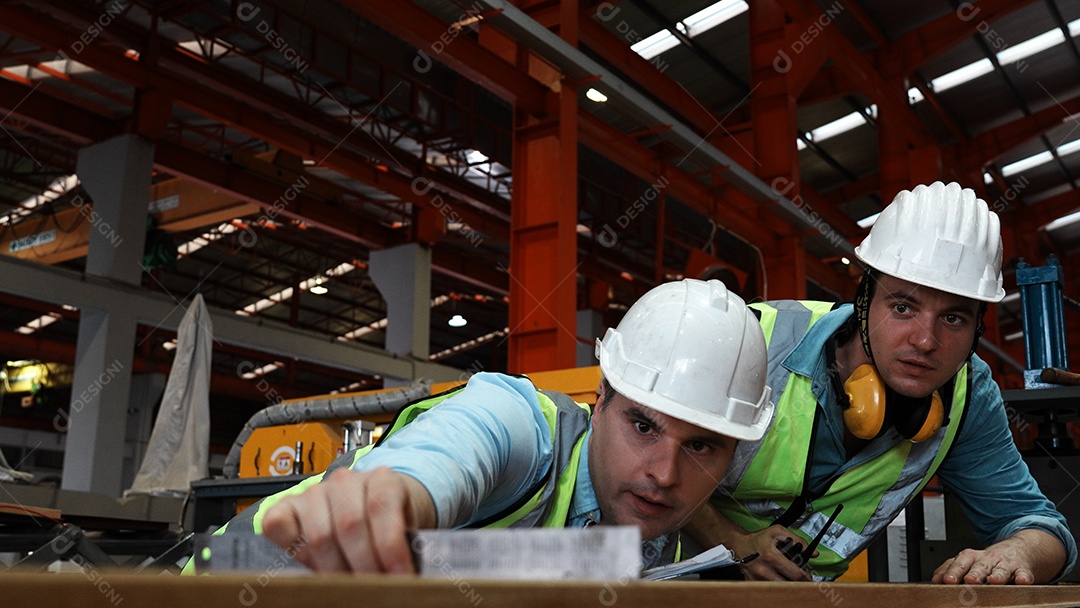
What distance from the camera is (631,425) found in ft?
6.33

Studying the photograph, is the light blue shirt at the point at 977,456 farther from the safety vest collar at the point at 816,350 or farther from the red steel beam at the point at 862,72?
the red steel beam at the point at 862,72

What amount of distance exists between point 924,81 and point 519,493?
1619cm

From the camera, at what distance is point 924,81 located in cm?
1612

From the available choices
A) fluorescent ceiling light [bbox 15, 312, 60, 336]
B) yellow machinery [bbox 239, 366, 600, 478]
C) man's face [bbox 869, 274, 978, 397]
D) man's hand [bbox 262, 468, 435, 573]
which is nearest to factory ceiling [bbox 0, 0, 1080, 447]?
yellow machinery [bbox 239, 366, 600, 478]

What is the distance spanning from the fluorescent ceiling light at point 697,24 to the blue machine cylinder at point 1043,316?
9.34m

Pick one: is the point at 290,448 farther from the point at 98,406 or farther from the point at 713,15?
the point at 713,15

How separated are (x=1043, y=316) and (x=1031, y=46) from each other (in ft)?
41.7

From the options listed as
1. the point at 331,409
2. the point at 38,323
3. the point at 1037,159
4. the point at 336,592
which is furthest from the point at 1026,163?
the point at 38,323

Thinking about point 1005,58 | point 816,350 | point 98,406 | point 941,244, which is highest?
point 1005,58

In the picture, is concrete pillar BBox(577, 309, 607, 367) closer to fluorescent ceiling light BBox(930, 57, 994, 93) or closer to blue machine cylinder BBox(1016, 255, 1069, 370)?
fluorescent ceiling light BBox(930, 57, 994, 93)

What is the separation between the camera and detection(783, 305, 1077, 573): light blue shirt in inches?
107

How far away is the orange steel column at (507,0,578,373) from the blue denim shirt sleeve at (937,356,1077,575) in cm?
518

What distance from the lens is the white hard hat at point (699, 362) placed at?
1.91 metres

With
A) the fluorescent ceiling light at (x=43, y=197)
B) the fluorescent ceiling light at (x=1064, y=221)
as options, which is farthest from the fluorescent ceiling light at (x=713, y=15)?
the fluorescent ceiling light at (x=1064, y=221)
